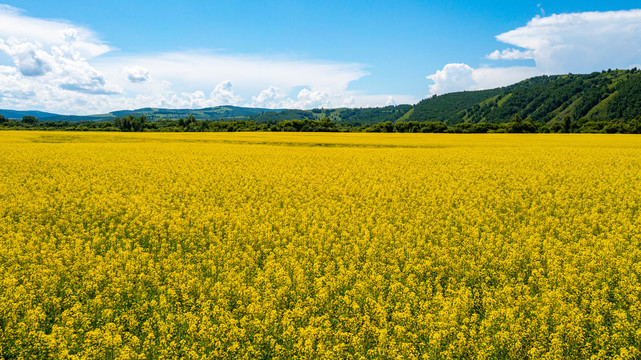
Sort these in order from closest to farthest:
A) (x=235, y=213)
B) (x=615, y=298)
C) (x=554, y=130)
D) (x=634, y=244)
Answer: (x=615, y=298)
(x=634, y=244)
(x=235, y=213)
(x=554, y=130)

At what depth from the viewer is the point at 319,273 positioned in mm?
7473

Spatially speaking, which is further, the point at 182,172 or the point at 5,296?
the point at 182,172

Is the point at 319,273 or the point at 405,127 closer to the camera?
the point at 319,273

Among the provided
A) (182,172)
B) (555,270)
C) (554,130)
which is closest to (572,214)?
(555,270)

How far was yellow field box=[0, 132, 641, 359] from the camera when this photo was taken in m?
5.23

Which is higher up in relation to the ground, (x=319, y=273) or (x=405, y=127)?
(x=405, y=127)

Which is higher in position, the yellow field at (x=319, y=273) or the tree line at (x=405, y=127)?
the tree line at (x=405, y=127)

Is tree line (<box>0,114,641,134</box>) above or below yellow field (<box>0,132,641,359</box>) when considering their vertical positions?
above

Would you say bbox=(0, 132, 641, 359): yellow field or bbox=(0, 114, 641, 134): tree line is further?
bbox=(0, 114, 641, 134): tree line

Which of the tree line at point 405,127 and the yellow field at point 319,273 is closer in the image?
the yellow field at point 319,273

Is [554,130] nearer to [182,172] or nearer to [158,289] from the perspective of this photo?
[182,172]

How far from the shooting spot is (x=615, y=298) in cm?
673

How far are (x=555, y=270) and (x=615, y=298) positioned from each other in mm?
1038

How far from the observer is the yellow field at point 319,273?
5230 millimetres
